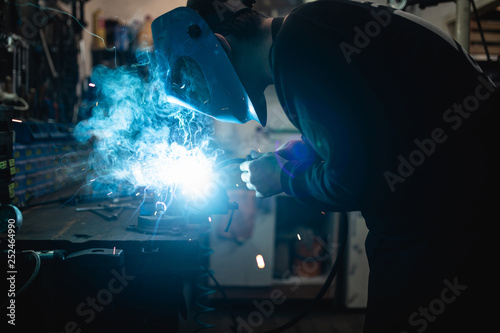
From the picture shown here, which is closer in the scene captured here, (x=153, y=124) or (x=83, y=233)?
(x=83, y=233)

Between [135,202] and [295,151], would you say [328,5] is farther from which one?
[135,202]

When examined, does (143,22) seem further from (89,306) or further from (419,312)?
(419,312)

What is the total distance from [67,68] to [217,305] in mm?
2890

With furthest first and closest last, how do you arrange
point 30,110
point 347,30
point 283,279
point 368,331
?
point 283,279 < point 30,110 < point 368,331 < point 347,30

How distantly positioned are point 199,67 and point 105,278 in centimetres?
87

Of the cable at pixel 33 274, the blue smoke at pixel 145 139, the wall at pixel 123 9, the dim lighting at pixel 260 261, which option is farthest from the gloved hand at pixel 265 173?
the wall at pixel 123 9

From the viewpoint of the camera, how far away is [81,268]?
47.8 inches

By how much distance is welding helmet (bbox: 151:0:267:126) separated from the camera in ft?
3.96

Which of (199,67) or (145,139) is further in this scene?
(145,139)

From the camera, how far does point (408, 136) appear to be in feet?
3.07

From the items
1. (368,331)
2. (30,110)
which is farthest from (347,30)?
(30,110)

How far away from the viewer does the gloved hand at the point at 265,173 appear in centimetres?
130

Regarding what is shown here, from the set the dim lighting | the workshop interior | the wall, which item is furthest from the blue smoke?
the wall

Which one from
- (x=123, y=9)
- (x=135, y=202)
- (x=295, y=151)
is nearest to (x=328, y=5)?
(x=295, y=151)
